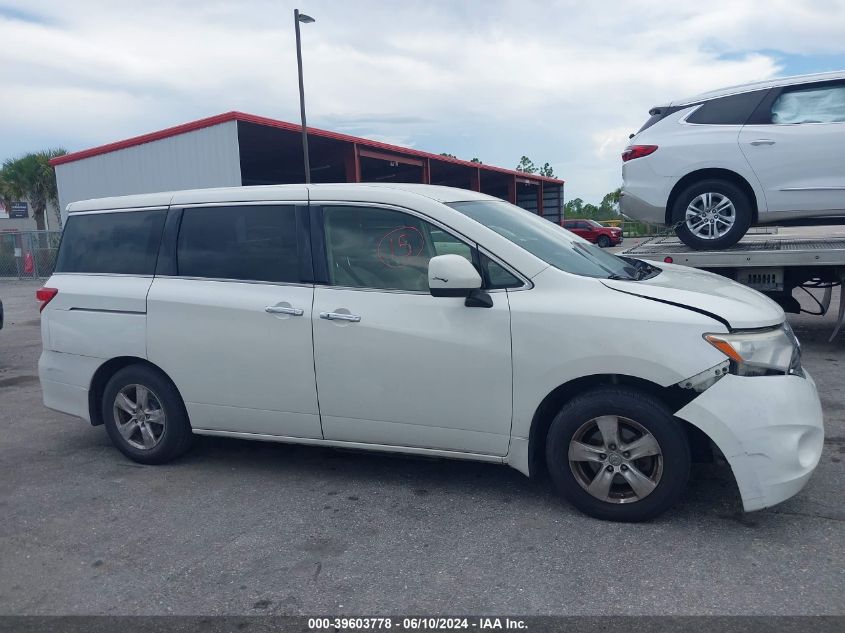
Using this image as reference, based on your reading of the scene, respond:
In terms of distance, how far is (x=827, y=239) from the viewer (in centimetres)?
749

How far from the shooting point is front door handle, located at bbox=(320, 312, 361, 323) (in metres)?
4.00

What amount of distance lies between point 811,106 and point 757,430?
493cm

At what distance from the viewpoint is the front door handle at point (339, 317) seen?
158 inches

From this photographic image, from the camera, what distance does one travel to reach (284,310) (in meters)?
4.18

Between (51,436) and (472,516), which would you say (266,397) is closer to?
(472,516)

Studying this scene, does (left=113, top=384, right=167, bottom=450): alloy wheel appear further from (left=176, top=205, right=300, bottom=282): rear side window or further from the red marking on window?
the red marking on window

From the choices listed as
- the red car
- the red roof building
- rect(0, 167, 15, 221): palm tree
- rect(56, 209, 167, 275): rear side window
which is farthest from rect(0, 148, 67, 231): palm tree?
rect(56, 209, 167, 275): rear side window

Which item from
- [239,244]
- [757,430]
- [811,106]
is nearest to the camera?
[757,430]

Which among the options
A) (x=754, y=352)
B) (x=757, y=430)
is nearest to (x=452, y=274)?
(x=754, y=352)

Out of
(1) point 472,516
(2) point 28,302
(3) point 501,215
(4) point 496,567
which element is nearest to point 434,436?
(1) point 472,516

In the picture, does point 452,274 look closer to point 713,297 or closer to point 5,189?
point 713,297

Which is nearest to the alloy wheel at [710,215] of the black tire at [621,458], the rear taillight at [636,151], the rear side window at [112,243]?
the rear taillight at [636,151]

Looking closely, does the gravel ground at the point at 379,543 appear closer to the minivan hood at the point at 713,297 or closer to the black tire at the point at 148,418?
the black tire at the point at 148,418

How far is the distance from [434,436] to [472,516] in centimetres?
47
